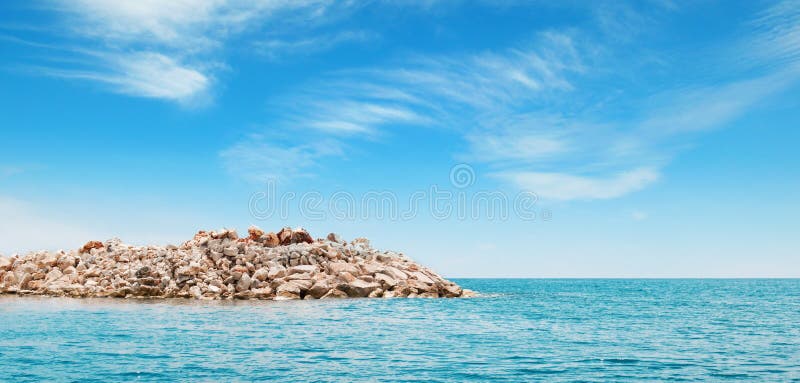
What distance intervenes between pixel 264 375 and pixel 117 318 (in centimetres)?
2012

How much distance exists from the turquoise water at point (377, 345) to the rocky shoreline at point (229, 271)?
10773 millimetres

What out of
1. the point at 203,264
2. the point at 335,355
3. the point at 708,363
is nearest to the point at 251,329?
the point at 335,355

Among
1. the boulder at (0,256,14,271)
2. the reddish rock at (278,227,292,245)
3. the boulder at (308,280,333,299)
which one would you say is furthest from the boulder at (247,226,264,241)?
the boulder at (0,256,14,271)

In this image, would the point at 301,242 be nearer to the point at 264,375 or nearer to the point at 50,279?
the point at 50,279

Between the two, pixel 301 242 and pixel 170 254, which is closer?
Answer: pixel 170 254

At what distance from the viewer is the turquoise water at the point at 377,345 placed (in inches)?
813

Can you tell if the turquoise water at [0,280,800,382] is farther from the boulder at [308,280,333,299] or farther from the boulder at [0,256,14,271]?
the boulder at [0,256,14,271]

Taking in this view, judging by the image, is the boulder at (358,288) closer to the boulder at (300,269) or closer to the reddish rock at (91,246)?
the boulder at (300,269)

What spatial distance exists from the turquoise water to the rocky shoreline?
35.3 feet

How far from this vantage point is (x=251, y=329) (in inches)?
1256

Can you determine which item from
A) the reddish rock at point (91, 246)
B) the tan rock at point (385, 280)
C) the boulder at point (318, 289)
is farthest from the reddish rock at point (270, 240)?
the reddish rock at point (91, 246)

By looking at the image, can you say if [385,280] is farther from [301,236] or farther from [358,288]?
[301,236]

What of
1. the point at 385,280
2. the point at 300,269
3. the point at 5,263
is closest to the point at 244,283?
the point at 300,269

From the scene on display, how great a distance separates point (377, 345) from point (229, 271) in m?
32.7
